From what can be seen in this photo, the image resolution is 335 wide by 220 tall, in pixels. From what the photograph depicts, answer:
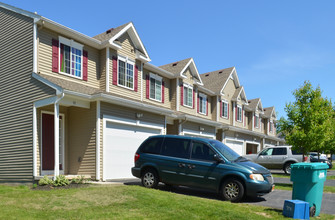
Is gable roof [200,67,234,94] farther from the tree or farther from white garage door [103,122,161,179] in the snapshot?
white garage door [103,122,161,179]

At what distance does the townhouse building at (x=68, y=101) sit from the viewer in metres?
12.1

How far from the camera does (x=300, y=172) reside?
7.30 meters

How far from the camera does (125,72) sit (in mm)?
15555

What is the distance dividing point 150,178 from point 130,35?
9.01 m

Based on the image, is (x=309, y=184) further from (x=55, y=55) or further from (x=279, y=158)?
(x=279, y=158)

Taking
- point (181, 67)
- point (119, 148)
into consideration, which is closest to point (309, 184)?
point (119, 148)

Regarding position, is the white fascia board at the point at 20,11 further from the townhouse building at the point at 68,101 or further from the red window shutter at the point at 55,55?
the red window shutter at the point at 55,55

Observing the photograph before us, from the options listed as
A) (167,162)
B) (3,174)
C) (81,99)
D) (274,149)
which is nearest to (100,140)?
(81,99)

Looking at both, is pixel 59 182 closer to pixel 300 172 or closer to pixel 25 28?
pixel 25 28

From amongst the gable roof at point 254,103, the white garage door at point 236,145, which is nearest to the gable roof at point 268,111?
the gable roof at point 254,103

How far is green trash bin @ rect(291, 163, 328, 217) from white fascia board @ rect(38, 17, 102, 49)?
10523 mm

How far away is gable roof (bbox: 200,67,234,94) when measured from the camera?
86.4 ft

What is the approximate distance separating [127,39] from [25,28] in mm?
5128

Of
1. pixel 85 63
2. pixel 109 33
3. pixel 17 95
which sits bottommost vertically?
pixel 17 95
